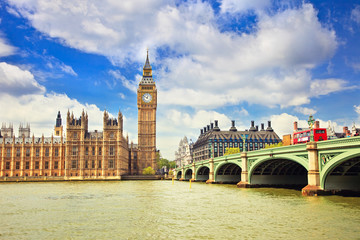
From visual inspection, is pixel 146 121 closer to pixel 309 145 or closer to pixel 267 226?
pixel 309 145

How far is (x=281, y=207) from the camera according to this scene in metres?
30.8

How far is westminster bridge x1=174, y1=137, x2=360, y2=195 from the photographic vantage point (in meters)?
33.9

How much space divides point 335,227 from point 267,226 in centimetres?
423

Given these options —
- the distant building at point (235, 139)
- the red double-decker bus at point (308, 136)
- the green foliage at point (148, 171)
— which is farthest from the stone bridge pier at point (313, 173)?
the distant building at point (235, 139)

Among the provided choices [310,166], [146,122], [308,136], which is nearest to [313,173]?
[310,166]

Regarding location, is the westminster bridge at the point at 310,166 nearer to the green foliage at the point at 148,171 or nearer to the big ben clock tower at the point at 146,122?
the green foliage at the point at 148,171

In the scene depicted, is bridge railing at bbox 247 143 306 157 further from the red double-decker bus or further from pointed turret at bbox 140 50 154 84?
pointed turret at bbox 140 50 154 84

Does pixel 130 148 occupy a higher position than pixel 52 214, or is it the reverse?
pixel 130 148

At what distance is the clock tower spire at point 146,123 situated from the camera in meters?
139

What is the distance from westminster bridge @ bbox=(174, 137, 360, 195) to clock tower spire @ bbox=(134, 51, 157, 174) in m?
71.8

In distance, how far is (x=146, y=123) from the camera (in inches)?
5645

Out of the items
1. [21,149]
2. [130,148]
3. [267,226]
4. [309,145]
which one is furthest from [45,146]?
[267,226]

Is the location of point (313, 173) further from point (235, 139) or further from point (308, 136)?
point (235, 139)

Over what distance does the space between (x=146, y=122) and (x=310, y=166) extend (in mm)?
110689
